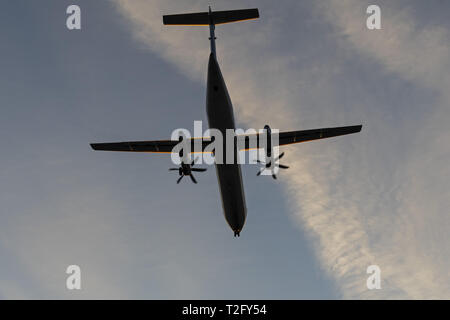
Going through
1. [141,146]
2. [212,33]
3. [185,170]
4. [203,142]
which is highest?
[212,33]

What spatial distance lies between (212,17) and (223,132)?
1057 centimetres

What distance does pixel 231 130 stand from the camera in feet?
92.6

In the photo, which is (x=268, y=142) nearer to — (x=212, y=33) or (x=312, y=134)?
(x=312, y=134)

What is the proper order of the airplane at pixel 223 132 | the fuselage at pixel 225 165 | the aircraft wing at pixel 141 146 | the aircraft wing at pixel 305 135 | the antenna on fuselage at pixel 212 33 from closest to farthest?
the fuselage at pixel 225 165 < the airplane at pixel 223 132 < the antenna on fuselage at pixel 212 33 < the aircraft wing at pixel 305 135 < the aircraft wing at pixel 141 146

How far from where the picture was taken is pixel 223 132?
2812cm

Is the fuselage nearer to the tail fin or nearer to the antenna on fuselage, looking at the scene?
the antenna on fuselage

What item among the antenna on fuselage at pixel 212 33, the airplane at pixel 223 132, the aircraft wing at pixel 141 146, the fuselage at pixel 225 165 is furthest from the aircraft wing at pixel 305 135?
the antenna on fuselage at pixel 212 33

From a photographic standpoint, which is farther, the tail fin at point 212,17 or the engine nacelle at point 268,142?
the tail fin at point 212,17

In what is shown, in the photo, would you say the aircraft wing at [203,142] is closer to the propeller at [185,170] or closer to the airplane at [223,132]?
the airplane at [223,132]

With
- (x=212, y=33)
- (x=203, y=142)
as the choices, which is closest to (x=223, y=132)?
(x=203, y=142)

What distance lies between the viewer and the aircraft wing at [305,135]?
107ft
